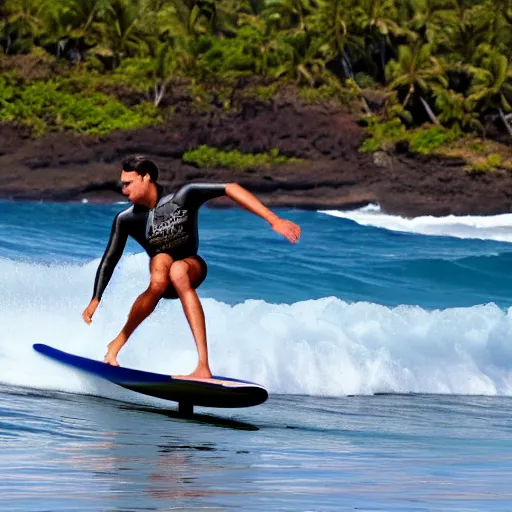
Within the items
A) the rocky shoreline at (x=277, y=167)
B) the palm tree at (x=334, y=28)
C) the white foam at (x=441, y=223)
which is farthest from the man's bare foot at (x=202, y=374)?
the palm tree at (x=334, y=28)

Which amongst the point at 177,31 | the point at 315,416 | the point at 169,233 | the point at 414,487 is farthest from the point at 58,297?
the point at 177,31

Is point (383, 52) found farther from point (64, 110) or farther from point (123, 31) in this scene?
point (64, 110)

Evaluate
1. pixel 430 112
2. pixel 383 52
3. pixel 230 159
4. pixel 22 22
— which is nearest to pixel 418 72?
pixel 430 112

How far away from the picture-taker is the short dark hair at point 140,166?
22.9 ft

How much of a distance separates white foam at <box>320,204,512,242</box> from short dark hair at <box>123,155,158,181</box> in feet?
74.6

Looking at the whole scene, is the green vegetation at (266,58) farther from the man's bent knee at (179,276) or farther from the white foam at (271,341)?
the man's bent knee at (179,276)

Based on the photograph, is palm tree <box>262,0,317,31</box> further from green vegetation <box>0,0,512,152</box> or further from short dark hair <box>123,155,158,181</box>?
short dark hair <box>123,155,158,181</box>

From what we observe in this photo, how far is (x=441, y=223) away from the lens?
111 ft

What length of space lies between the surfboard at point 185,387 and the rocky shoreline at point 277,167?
87.6ft

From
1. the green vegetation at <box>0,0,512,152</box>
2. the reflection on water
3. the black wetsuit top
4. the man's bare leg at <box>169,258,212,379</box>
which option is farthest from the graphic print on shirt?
the green vegetation at <box>0,0,512,152</box>

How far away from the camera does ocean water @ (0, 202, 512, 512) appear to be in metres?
5.10

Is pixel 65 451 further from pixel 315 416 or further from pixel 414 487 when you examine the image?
pixel 315 416

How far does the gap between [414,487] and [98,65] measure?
3866 centimetres

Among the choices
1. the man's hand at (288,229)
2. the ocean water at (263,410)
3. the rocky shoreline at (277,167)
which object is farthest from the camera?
the rocky shoreline at (277,167)
